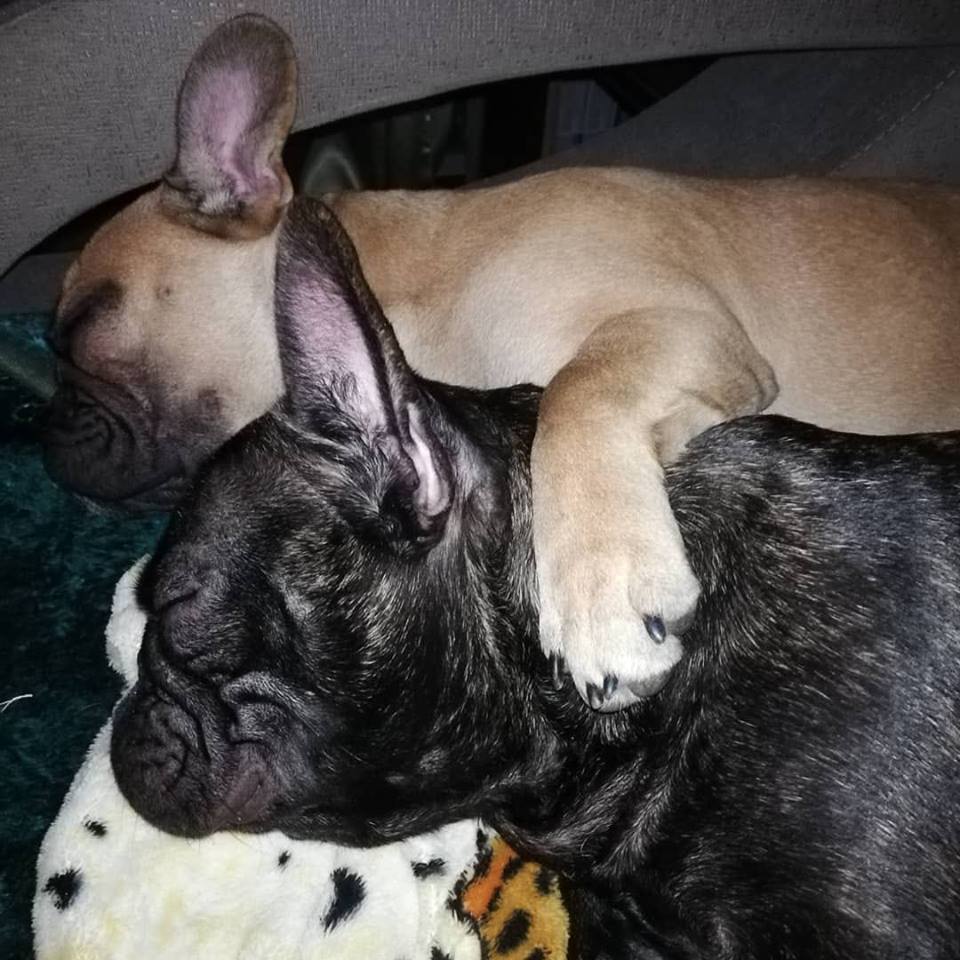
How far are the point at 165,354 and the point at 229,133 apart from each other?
21.0 inches

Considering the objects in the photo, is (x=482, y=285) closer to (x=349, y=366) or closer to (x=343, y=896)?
(x=349, y=366)

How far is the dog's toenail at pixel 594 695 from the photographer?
1.75m

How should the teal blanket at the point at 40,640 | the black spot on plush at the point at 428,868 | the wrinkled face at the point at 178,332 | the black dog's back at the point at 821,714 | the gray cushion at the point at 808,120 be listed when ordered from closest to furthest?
the black dog's back at the point at 821,714, the black spot on plush at the point at 428,868, the teal blanket at the point at 40,640, the wrinkled face at the point at 178,332, the gray cushion at the point at 808,120

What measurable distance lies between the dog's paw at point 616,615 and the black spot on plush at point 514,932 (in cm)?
62

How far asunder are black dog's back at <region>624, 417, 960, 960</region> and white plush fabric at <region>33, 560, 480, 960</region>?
0.54 m

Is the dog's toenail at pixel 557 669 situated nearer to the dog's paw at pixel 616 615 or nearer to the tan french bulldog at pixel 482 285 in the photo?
the dog's paw at pixel 616 615

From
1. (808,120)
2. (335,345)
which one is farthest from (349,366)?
(808,120)

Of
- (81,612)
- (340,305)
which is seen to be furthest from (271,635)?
(81,612)

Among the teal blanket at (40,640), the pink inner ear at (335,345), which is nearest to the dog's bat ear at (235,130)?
the teal blanket at (40,640)

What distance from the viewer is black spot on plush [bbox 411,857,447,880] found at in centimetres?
219

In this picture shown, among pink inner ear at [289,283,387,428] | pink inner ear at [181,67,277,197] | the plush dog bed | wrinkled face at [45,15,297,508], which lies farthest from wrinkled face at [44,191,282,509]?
pink inner ear at [289,283,387,428]

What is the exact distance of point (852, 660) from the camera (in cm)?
168

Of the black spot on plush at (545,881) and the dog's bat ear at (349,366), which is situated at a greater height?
the dog's bat ear at (349,366)

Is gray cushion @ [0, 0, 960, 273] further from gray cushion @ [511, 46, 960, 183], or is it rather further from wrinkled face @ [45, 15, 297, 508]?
gray cushion @ [511, 46, 960, 183]
